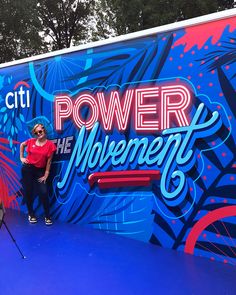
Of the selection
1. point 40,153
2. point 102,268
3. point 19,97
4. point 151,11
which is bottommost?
point 102,268

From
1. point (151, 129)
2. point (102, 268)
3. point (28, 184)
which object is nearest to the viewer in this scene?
point (102, 268)

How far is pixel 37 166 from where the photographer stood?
5.93 meters

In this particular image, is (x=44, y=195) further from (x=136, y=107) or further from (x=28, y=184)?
(x=136, y=107)

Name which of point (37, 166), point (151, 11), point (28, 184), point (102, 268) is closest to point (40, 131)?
point (37, 166)

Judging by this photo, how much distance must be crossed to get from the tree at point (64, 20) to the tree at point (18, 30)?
1.93m

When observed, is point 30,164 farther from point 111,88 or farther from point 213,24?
point 213,24

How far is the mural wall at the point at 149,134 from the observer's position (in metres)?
4.04

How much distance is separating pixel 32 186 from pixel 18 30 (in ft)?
74.5

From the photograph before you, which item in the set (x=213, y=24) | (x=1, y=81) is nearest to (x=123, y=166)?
(x=213, y=24)

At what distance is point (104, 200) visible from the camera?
527cm

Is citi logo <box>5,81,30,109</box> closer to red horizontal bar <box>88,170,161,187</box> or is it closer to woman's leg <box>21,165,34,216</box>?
woman's leg <box>21,165,34,216</box>

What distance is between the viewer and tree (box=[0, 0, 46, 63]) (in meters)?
25.6

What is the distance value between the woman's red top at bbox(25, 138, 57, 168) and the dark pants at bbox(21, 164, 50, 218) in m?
0.11

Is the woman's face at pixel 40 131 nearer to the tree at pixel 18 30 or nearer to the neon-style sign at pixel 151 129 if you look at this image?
the neon-style sign at pixel 151 129
